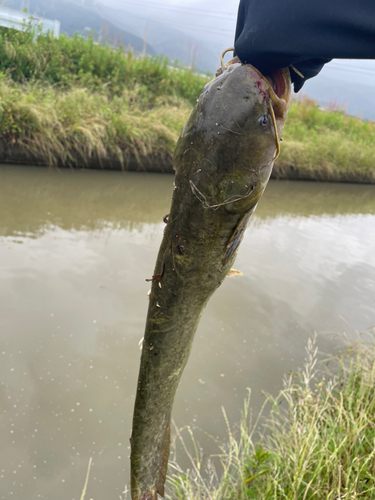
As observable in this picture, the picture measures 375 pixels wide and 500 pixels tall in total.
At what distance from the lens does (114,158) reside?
21.9ft

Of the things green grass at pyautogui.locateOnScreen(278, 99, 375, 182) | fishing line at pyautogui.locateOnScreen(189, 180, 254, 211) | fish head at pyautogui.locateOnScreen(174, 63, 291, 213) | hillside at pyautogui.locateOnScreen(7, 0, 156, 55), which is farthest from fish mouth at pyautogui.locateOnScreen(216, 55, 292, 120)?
hillside at pyautogui.locateOnScreen(7, 0, 156, 55)

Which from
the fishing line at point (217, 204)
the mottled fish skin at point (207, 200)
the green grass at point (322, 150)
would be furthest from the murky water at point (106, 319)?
the green grass at point (322, 150)

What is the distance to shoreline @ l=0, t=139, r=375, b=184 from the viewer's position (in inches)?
228

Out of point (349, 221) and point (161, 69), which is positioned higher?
point (161, 69)

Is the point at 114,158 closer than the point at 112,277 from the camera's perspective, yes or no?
No

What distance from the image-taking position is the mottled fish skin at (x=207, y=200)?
2.39 ft

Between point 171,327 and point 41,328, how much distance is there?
6.55 ft

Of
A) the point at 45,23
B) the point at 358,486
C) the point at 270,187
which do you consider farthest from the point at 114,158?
the point at 358,486

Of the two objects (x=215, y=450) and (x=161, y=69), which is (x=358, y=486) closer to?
(x=215, y=450)

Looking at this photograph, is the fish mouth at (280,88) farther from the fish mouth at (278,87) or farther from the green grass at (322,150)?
the green grass at (322,150)

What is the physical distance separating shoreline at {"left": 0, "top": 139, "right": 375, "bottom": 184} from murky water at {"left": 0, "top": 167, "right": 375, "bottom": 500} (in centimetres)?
29

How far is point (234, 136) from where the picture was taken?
28.7 inches

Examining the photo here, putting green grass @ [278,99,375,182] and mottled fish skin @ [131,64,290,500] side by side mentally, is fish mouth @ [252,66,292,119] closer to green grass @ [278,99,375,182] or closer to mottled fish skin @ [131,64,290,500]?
mottled fish skin @ [131,64,290,500]

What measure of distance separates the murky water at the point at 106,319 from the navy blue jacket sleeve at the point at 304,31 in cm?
191
